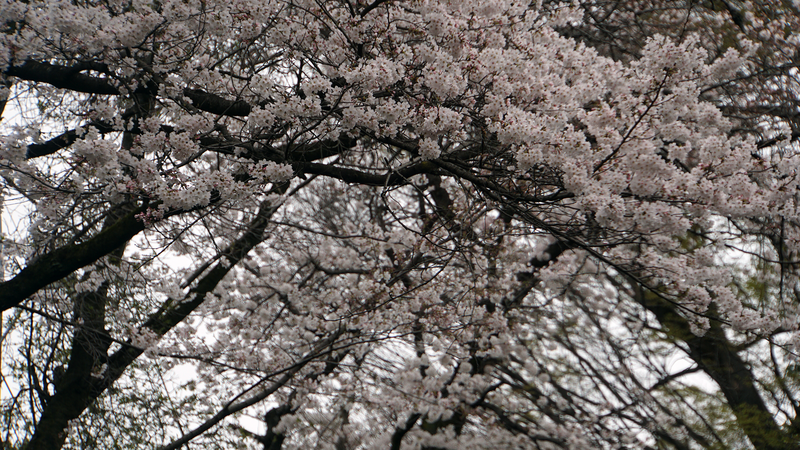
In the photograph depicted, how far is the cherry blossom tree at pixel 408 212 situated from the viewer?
3.85m

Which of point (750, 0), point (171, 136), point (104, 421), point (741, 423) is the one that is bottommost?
point (104, 421)

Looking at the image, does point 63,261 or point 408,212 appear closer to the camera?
point 63,261

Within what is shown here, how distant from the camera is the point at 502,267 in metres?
7.54

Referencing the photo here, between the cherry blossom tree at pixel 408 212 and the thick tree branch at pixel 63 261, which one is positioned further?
the thick tree branch at pixel 63 261

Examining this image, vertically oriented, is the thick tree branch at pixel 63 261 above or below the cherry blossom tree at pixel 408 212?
below

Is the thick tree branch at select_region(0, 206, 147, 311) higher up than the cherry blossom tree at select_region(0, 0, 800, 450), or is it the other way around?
the cherry blossom tree at select_region(0, 0, 800, 450)

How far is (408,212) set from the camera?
741 cm

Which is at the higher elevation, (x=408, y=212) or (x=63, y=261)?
(x=408, y=212)

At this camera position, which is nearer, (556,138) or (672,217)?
(556,138)

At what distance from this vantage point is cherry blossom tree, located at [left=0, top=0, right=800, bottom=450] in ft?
12.6

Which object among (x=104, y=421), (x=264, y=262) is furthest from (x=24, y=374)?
(x=264, y=262)

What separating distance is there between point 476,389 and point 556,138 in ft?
18.1

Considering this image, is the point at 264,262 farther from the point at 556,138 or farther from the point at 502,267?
the point at 556,138

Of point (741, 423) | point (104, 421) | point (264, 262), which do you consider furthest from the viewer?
point (264, 262)
